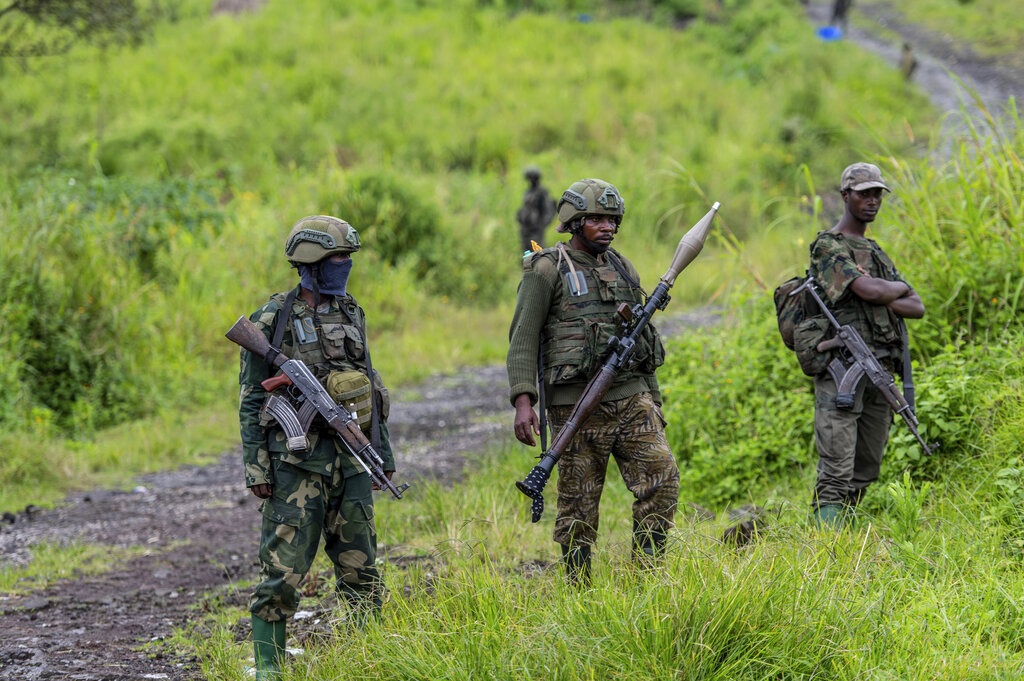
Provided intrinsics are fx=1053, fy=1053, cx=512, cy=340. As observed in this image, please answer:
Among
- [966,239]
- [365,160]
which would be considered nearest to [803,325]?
[966,239]

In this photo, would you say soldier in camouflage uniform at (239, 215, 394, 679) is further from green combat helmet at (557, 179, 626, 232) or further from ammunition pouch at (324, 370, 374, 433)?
green combat helmet at (557, 179, 626, 232)

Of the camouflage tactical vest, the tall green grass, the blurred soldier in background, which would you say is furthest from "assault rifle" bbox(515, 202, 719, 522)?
the blurred soldier in background

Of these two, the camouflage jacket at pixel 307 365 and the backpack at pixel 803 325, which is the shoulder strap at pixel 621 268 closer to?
the backpack at pixel 803 325

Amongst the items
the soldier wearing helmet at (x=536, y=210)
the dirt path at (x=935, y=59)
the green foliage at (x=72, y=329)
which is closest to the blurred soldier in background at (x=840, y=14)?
the dirt path at (x=935, y=59)

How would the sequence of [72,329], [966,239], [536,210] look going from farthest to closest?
[536,210], [72,329], [966,239]

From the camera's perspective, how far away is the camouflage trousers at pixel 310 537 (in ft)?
12.4

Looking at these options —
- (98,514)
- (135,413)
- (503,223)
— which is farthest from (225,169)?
(98,514)

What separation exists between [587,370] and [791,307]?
1.26 m

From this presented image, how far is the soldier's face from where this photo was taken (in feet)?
14.9

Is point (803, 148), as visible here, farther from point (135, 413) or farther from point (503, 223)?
point (135, 413)

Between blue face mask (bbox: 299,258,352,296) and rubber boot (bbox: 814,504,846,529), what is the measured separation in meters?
2.21

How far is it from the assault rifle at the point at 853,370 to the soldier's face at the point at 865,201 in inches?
15.8

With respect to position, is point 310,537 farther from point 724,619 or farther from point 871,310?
point 871,310

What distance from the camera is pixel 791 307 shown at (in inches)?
189
